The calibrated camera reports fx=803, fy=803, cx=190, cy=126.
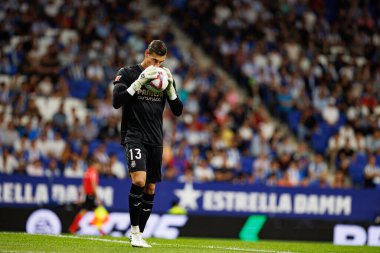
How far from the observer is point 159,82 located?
9.66m

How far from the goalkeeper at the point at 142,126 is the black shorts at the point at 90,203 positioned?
261 inches

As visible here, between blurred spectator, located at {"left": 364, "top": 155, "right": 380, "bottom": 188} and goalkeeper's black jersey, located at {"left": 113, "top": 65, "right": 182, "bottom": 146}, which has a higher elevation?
goalkeeper's black jersey, located at {"left": 113, "top": 65, "right": 182, "bottom": 146}

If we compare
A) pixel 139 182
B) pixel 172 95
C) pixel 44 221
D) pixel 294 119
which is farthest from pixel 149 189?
pixel 294 119

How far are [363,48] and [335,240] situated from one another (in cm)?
1188

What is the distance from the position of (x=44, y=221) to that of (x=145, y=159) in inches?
276

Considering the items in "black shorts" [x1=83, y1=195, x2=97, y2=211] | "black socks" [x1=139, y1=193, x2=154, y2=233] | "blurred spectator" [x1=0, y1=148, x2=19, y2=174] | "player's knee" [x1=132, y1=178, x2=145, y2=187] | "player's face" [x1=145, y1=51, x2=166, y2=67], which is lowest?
"black shorts" [x1=83, y1=195, x2=97, y2=211]

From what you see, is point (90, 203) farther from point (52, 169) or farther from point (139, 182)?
point (139, 182)

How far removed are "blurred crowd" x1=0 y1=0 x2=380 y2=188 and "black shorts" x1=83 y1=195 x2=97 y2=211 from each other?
7.07 ft

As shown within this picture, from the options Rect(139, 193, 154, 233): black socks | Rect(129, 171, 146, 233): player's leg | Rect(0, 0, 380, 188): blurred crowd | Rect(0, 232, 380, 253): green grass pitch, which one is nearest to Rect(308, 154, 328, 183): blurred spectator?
Rect(0, 0, 380, 188): blurred crowd

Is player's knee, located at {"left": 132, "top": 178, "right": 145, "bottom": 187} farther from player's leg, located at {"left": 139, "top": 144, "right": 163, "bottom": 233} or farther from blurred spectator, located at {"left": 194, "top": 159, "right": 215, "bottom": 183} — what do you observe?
blurred spectator, located at {"left": 194, "top": 159, "right": 215, "bottom": 183}

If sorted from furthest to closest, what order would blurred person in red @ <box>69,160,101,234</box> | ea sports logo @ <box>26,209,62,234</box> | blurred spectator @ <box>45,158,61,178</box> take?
blurred spectator @ <box>45,158,61,178</box> < blurred person in red @ <box>69,160,101,234</box> < ea sports logo @ <box>26,209,62,234</box>

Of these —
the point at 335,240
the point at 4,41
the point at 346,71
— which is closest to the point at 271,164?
the point at 335,240

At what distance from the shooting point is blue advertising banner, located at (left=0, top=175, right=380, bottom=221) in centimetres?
1753

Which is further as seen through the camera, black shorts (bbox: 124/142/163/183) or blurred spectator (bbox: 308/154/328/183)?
blurred spectator (bbox: 308/154/328/183)
